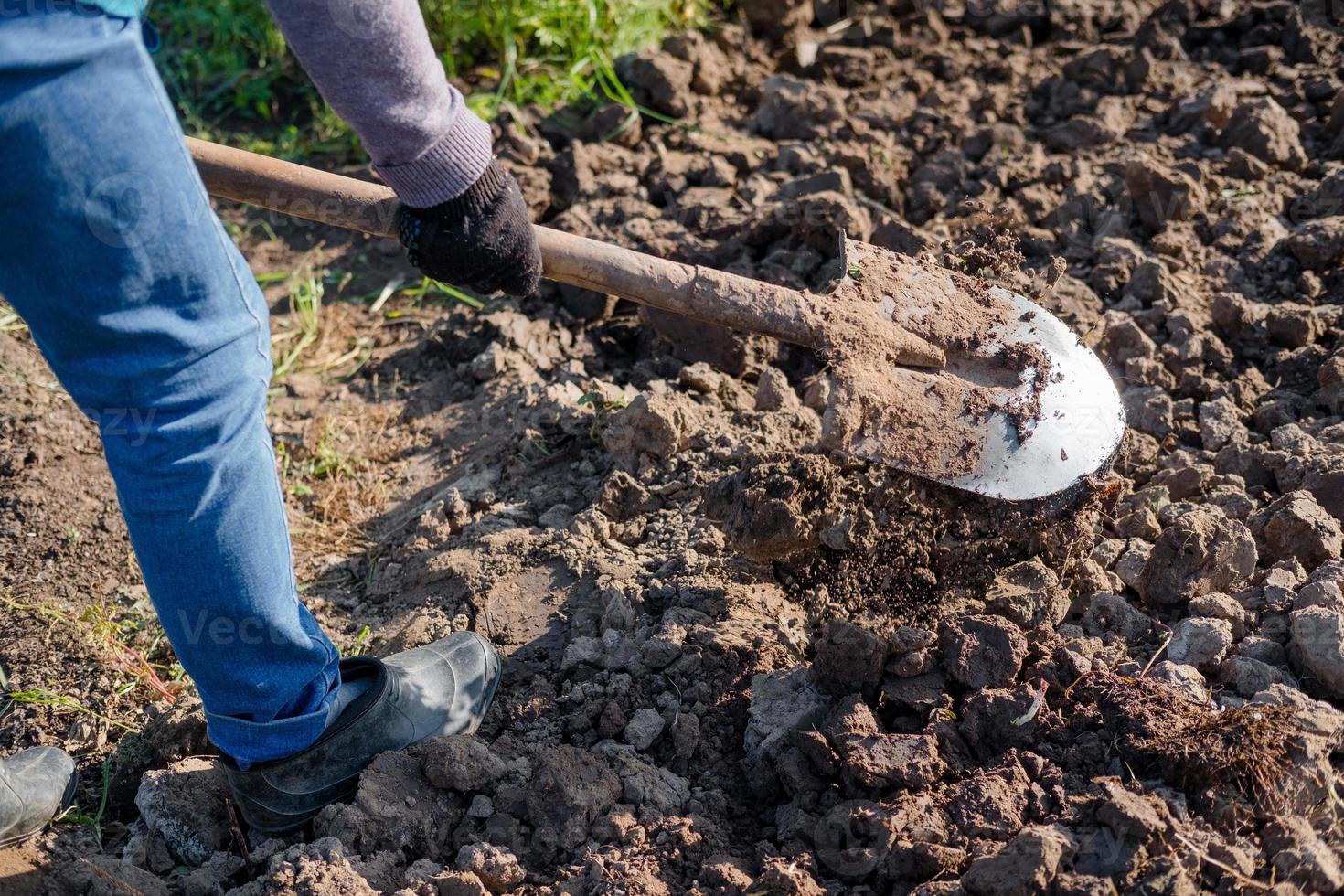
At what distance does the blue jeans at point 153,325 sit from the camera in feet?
4.98

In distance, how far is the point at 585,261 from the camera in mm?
2416

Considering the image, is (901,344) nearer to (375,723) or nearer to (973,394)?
(973,394)

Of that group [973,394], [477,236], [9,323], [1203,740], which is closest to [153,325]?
[477,236]

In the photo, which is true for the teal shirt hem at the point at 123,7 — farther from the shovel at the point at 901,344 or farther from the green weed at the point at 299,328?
the green weed at the point at 299,328

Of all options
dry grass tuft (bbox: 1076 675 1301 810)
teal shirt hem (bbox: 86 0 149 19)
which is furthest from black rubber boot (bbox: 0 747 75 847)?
dry grass tuft (bbox: 1076 675 1301 810)

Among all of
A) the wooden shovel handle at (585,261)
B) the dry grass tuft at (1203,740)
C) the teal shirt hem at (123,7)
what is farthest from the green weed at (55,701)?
the dry grass tuft at (1203,740)

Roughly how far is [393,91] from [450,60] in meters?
2.89

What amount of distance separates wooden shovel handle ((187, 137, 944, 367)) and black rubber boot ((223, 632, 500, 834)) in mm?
830

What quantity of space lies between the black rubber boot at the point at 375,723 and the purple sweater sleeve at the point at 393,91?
0.92 metres

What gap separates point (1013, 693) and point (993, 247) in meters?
1.12

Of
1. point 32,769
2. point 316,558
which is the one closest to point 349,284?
point 316,558

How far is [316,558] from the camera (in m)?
2.95

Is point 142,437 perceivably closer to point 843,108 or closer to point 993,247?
point 993,247

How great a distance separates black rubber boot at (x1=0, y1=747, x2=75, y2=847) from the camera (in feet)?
6.99
